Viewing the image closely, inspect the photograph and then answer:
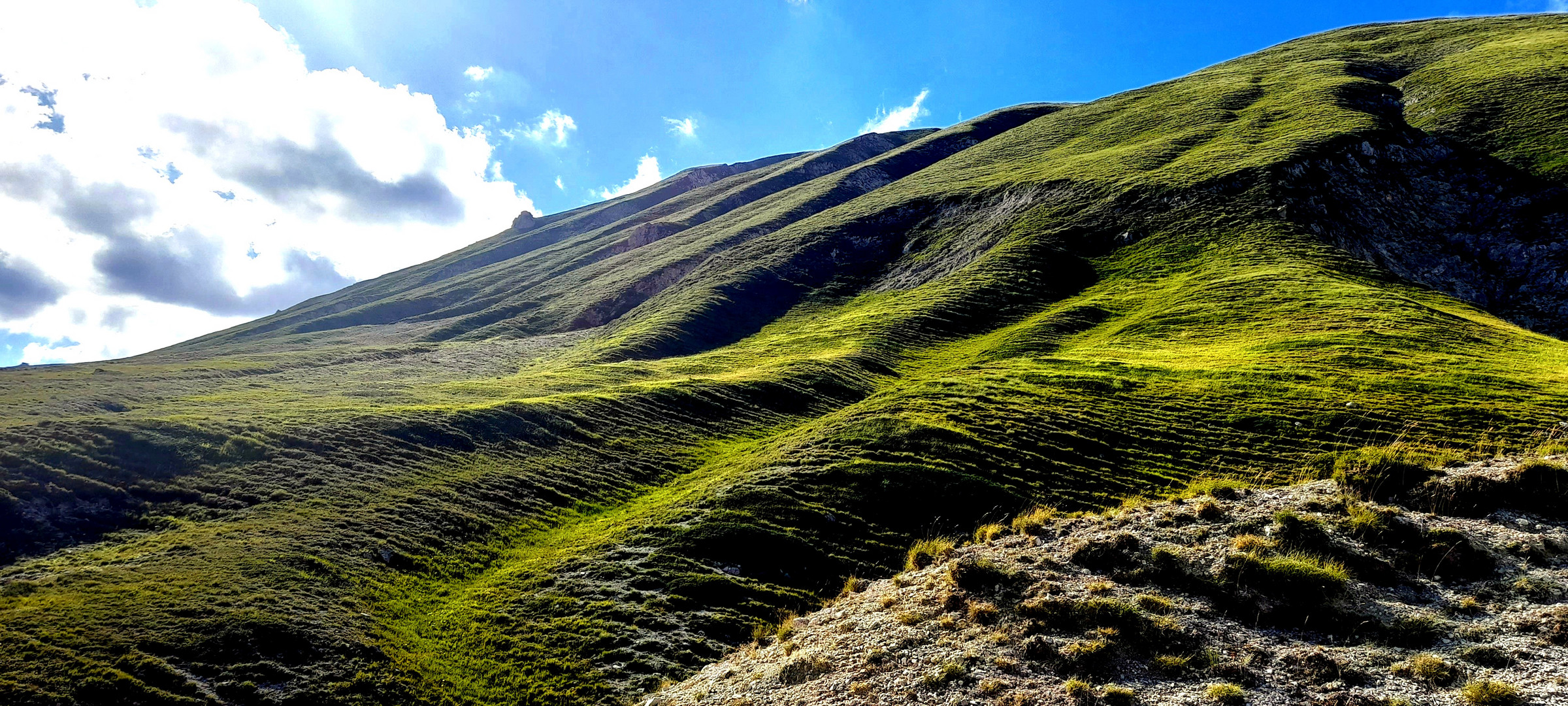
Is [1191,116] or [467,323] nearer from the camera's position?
[467,323]

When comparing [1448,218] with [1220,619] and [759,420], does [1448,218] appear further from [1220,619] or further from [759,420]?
[1220,619]

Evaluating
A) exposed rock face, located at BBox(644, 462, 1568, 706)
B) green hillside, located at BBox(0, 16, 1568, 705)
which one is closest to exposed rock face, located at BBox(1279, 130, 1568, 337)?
green hillside, located at BBox(0, 16, 1568, 705)

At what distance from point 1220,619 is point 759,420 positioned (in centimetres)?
3156

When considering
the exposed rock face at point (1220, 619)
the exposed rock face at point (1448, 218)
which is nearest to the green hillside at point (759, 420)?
the exposed rock face at point (1448, 218)

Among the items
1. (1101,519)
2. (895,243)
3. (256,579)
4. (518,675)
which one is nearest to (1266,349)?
(1101,519)

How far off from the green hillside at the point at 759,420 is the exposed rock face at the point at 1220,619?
190 inches

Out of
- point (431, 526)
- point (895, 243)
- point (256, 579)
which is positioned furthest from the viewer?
point (895, 243)

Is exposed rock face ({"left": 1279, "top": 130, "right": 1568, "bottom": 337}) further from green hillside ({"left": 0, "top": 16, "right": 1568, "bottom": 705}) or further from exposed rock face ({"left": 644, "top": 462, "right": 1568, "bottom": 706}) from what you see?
exposed rock face ({"left": 644, "top": 462, "right": 1568, "bottom": 706})

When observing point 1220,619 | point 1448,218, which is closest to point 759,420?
point 1220,619

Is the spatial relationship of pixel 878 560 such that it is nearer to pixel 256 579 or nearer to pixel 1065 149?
pixel 256 579

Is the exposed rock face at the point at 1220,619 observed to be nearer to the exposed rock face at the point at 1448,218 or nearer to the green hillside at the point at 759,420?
the green hillside at the point at 759,420

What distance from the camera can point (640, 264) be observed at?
131m

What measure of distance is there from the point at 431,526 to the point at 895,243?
93395 millimetres

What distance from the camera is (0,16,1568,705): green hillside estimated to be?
19906 mm
